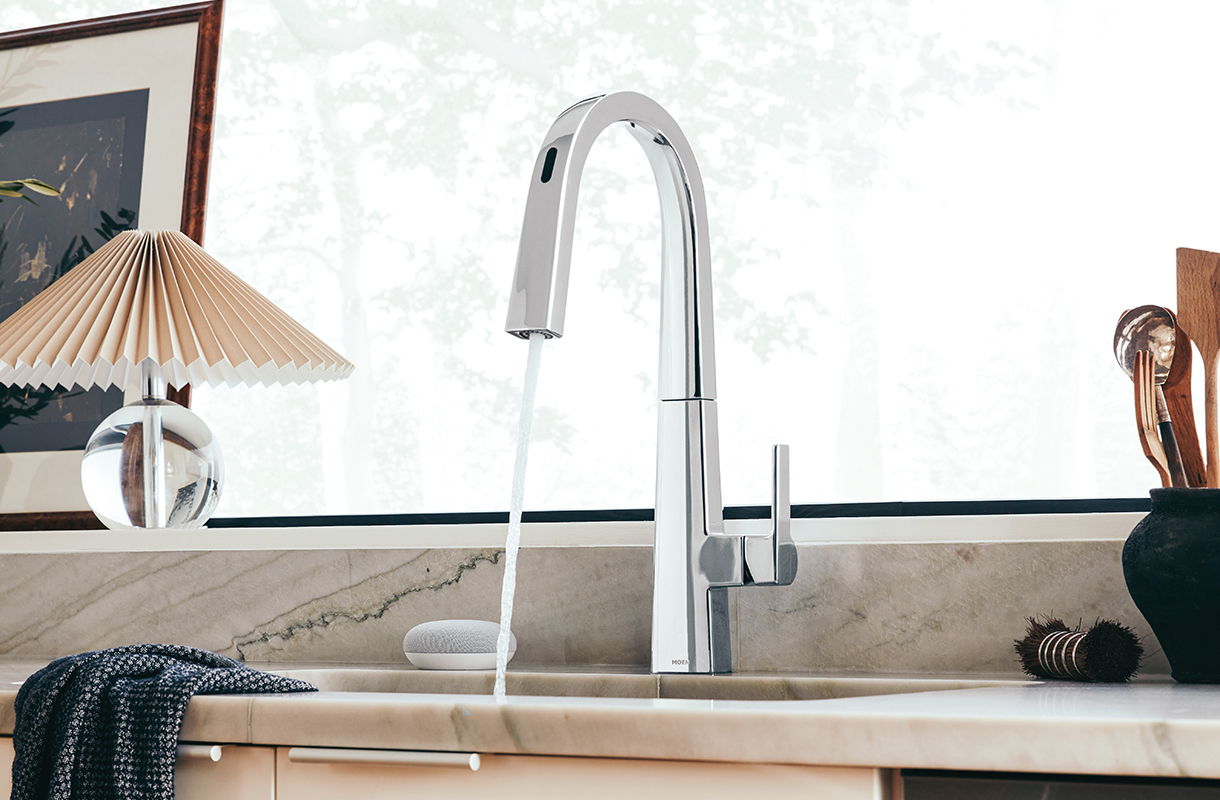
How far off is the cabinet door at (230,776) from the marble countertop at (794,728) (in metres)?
0.01

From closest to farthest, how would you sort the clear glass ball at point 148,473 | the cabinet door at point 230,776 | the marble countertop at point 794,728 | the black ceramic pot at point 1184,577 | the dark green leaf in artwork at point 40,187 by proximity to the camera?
the marble countertop at point 794,728
the cabinet door at point 230,776
the black ceramic pot at point 1184,577
the clear glass ball at point 148,473
the dark green leaf in artwork at point 40,187

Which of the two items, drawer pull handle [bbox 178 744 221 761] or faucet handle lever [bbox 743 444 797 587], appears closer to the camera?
drawer pull handle [bbox 178 744 221 761]

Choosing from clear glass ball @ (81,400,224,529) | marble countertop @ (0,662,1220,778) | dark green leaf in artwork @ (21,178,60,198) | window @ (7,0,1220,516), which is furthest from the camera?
dark green leaf in artwork @ (21,178,60,198)

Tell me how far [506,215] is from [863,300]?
0.45 meters

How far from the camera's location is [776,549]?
0.99 meters

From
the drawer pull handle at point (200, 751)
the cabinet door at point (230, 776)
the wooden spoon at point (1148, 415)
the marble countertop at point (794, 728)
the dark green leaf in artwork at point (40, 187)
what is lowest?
the cabinet door at point (230, 776)

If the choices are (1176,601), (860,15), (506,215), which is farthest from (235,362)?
(1176,601)

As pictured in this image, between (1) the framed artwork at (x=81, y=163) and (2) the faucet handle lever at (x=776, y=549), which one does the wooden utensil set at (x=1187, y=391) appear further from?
(1) the framed artwork at (x=81, y=163)

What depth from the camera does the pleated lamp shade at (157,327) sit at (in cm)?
118

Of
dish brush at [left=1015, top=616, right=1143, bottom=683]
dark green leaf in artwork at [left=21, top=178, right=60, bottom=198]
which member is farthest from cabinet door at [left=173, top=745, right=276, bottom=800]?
dark green leaf in artwork at [left=21, top=178, right=60, bottom=198]

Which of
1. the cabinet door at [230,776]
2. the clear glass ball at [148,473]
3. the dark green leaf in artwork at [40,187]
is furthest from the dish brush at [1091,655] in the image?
the dark green leaf in artwork at [40,187]

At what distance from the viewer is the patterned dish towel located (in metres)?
0.67

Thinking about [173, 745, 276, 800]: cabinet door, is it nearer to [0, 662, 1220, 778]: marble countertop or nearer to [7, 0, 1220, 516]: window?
[0, 662, 1220, 778]: marble countertop

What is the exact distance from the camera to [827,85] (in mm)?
1216
